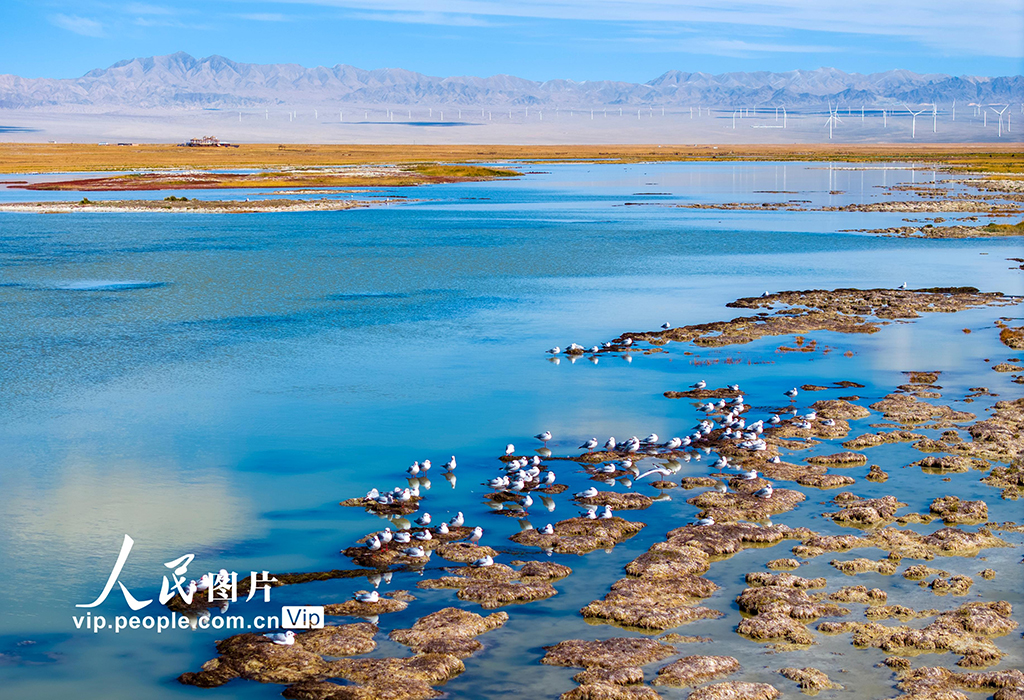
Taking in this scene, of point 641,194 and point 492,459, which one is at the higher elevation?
point 641,194

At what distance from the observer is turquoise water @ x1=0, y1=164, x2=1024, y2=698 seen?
12.0 m

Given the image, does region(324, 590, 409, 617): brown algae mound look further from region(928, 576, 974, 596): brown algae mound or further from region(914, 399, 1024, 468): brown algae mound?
region(914, 399, 1024, 468): brown algae mound

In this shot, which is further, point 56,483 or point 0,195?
point 0,195

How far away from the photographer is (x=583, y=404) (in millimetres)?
21578

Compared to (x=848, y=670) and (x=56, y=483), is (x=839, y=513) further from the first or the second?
(x=56, y=483)

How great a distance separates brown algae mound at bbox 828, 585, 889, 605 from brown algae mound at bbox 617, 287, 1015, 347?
15.8 metres

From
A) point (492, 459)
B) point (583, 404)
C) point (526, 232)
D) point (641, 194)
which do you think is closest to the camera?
point (492, 459)

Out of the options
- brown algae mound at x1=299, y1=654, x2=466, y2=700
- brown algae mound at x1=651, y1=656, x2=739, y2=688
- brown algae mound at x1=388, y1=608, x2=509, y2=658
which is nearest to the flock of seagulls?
brown algae mound at x1=388, y1=608, x2=509, y2=658

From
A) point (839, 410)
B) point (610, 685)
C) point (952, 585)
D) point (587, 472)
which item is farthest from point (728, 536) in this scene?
point (839, 410)

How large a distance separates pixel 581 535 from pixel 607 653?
3.54 meters

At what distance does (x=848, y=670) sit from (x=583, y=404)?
37.7 ft

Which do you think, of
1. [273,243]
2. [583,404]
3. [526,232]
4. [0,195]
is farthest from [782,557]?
[0,195]

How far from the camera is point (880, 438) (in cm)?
1870

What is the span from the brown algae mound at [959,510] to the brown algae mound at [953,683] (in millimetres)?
4527
